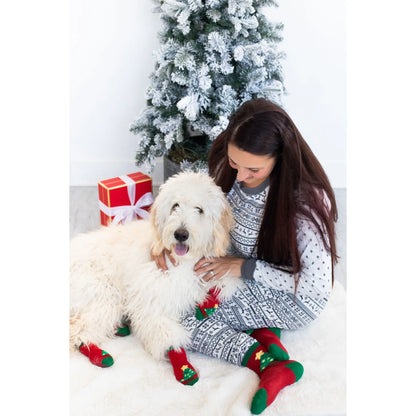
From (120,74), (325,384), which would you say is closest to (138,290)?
(325,384)

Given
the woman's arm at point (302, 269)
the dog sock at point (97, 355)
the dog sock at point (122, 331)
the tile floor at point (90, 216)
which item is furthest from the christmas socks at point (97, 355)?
the tile floor at point (90, 216)

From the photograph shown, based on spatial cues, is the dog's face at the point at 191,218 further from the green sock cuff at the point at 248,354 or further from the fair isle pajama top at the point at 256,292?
the green sock cuff at the point at 248,354

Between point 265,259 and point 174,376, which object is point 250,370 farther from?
point 265,259

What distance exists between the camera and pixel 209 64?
96.5 inches

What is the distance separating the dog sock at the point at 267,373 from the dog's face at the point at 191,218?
42 centimetres

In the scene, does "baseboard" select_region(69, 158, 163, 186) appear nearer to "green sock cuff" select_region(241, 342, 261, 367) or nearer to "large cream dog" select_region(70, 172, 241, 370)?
"large cream dog" select_region(70, 172, 241, 370)

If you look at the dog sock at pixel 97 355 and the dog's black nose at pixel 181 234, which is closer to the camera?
the dog's black nose at pixel 181 234

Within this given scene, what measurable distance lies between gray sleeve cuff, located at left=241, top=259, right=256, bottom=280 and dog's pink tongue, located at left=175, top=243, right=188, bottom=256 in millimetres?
283

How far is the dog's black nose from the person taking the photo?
163 cm

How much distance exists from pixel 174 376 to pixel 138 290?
0.36 meters

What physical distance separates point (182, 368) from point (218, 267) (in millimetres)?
402

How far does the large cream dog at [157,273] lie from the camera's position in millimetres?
1677

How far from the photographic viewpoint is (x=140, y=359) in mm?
1840

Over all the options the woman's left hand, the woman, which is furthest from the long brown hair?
the woman's left hand
